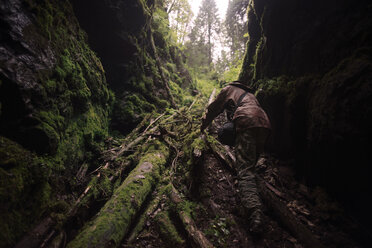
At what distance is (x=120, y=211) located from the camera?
8.55 ft

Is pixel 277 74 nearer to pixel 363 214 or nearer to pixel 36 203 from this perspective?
pixel 363 214

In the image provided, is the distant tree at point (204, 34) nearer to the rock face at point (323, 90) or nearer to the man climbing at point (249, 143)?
the rock face at point (323, 90)

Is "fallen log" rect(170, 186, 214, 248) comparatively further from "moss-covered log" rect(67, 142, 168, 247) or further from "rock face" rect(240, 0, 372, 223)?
"rock face" rect(240, 0, 372, 223)

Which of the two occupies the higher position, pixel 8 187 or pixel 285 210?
pixel 285 210

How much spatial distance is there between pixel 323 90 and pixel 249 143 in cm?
171

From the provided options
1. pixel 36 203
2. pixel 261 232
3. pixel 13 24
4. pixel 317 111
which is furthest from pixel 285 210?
pixel 13 24

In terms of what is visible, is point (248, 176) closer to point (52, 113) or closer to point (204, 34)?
point (52, 113)

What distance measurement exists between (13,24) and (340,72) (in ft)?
17.5

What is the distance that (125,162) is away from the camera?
4203 mm

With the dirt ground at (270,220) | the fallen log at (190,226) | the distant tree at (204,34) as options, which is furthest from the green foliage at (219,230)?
the distant tree at (204,34)

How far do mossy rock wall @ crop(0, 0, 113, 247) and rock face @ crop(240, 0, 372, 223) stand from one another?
4684 mm

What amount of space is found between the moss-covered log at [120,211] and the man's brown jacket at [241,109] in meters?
1.81

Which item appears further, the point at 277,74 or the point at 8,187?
the point at 277,74

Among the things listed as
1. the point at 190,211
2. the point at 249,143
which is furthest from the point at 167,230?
the point at 249,143
